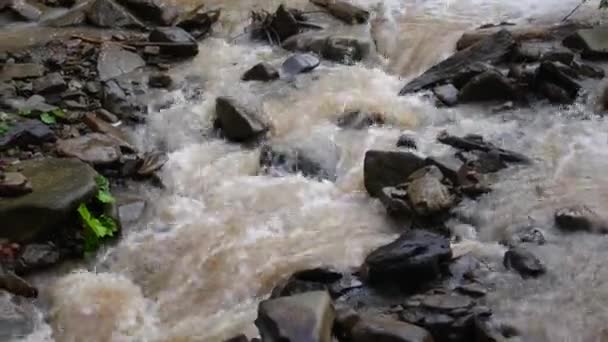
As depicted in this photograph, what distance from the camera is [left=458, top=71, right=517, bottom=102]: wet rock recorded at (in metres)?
7.73

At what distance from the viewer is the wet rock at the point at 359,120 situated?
25.1 feet

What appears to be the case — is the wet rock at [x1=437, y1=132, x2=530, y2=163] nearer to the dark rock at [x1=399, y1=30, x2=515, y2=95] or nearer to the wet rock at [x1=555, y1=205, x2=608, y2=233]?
the wet rock at [x1=555, y1=205, x2=608, y2=233]

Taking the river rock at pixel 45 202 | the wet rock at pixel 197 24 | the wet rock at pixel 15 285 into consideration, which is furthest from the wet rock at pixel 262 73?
the wet rock at pixel 15 285

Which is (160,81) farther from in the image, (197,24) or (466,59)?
(466,59)

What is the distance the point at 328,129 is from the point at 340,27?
2678 mm

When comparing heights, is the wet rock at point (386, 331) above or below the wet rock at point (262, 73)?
above

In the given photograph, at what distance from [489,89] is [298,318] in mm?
4338

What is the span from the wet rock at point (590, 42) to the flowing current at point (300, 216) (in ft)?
3.57

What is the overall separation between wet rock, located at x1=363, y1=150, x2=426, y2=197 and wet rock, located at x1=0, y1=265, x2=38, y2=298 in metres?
2.85

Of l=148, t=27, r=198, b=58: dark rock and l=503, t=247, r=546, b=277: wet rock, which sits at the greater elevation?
l=503, t=247, r=546, b=277: wet rock

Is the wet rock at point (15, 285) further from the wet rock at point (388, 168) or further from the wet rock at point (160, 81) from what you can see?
the wet rock at point (160, 81)

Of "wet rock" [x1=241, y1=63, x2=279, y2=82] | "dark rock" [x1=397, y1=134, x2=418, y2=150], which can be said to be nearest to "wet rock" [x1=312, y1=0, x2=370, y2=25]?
"wet rock" [x1=241, y1=63, x2=279, y2=82]

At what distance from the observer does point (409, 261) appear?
5.05 m

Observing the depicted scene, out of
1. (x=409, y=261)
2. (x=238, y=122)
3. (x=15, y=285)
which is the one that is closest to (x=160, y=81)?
(x=238, y=122)
